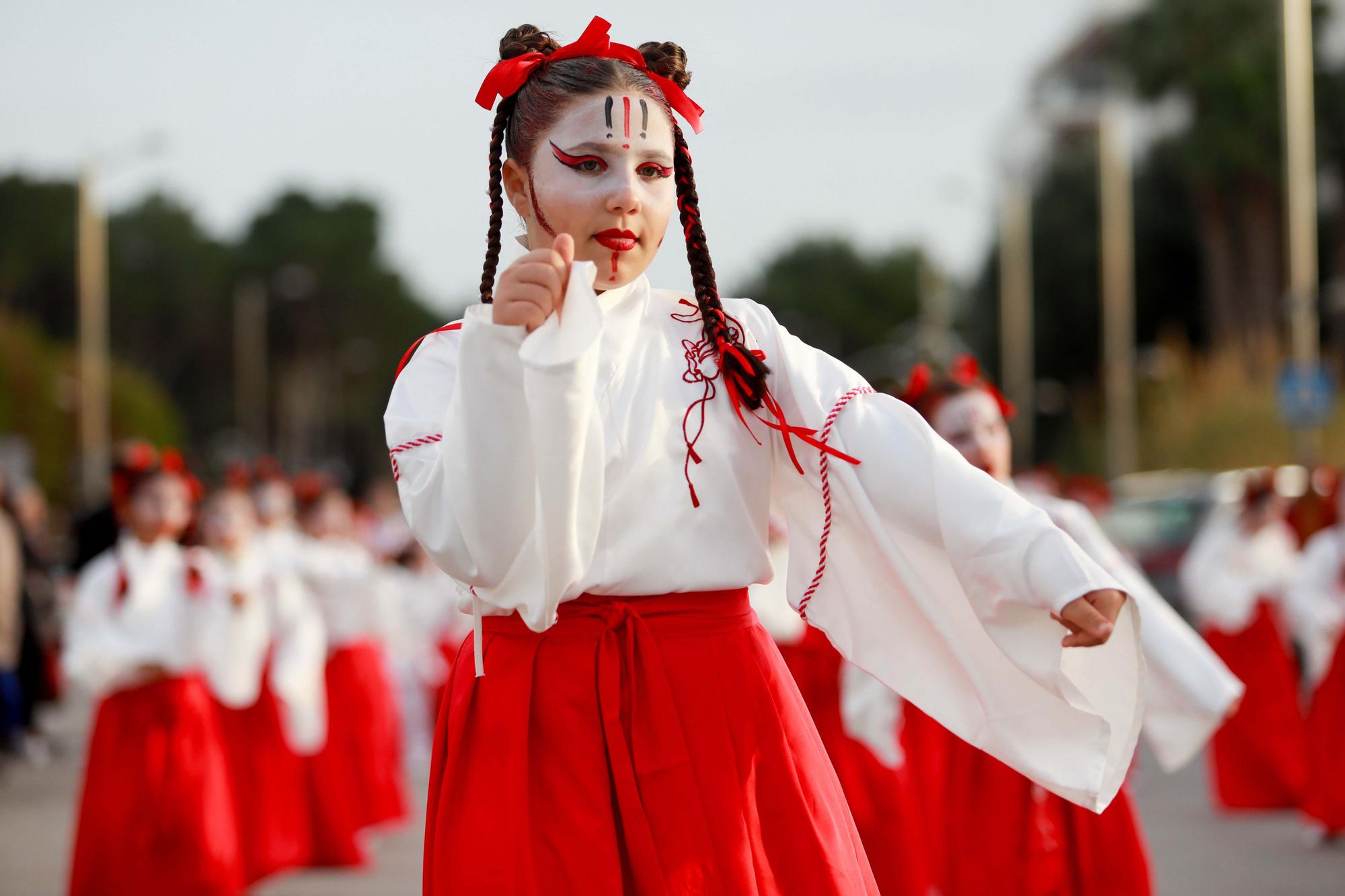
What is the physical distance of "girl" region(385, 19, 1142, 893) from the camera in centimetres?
276

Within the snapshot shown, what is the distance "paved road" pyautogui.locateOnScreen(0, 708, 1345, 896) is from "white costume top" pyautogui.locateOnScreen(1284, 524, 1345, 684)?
976 mm

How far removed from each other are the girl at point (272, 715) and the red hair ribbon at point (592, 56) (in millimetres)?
5219

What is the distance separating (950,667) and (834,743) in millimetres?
4034

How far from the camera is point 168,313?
75375mm

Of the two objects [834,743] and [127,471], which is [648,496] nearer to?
[834,743]

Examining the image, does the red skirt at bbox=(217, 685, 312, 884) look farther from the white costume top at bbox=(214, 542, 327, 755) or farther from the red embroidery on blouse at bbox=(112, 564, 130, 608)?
the red embroidery on blouse at bbox=(112, 564, 130, 608)

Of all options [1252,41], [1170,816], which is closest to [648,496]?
[1170,816]

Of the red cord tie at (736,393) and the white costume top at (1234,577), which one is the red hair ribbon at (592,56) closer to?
the red cord tie at (736,393)

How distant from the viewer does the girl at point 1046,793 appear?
4.97 meters

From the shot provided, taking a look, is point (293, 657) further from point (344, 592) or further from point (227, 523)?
point (344, 592)

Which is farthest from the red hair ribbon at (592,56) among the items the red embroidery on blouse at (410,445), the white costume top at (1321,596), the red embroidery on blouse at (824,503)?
the white costume top at (1321,596)

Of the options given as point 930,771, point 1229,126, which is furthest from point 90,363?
point 930,771

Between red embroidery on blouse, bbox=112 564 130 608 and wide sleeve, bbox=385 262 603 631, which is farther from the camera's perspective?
red embroidery on blouse, bbox=112 564 130 608

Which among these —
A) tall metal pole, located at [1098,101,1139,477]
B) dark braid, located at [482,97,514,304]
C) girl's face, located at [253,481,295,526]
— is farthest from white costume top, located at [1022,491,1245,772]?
tall metal pole, located at [1098,101,1139,477]
